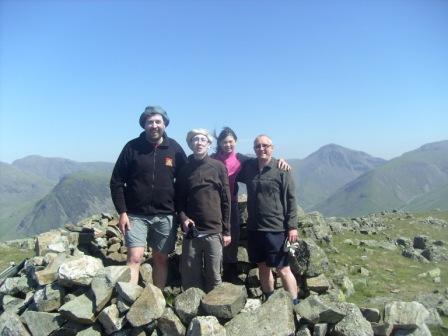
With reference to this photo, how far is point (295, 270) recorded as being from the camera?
12.4 m

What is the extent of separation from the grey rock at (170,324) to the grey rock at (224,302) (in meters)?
0.62

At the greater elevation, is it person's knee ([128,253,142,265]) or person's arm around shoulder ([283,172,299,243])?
person's arm around shoulder ([283,172,299,243])

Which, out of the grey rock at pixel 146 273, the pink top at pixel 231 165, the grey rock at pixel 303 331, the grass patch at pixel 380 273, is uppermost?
the pink top at pixel 231 165

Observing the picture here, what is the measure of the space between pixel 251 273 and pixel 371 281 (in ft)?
22.7

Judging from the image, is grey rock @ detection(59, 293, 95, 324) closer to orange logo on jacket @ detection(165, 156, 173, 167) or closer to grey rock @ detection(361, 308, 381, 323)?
orange logo on jacket @ detection(165, 156, 173, 167)

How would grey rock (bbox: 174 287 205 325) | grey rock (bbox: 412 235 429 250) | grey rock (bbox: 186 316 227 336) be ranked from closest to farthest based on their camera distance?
grey rock (bbox: 186 316 227 336), grey rock (bbox: 174 287 205 325), grey rock (bbox: 412 235 429 250)

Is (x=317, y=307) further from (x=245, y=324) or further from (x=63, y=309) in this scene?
(x=63, y=309)

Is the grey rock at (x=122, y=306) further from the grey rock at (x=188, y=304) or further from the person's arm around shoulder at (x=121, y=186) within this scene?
the person's arm around shoulder at (x=121, y=186)

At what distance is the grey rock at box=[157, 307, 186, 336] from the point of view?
349 inches

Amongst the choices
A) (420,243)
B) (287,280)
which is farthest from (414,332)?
(420,243)

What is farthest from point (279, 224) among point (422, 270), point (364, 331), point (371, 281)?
point (422, 270)

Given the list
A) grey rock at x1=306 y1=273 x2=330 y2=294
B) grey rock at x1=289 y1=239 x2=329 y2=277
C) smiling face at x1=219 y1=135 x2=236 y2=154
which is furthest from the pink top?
grey rock at x1=306 y1=273 x2=330 y2=294

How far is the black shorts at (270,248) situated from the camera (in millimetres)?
10070

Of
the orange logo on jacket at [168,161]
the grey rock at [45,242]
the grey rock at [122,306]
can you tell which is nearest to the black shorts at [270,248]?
the orange logo on jacket at [168,161]
